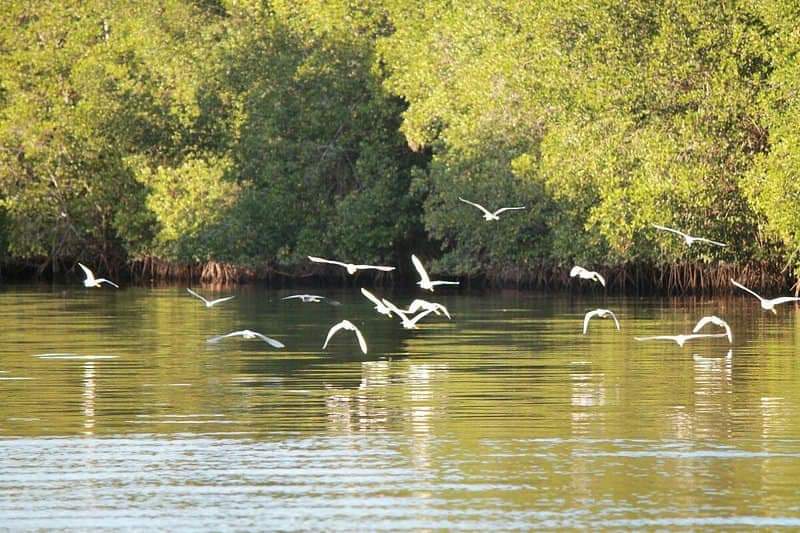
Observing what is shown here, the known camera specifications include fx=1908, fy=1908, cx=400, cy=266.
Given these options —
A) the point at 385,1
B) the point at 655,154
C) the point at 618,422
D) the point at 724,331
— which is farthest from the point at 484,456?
the point at 385,1

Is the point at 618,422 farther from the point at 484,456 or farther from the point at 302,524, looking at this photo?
the point at 302,524

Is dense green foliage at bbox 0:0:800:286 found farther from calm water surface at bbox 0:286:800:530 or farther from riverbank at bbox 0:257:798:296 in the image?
calm water surface at bbox 0:286:800:530

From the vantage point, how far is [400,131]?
5322 centimetres

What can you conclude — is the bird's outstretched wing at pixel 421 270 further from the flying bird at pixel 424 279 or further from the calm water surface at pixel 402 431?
the calm water surface at pixel 402 431

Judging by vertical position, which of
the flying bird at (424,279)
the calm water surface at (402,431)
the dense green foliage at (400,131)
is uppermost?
the dense green foliage at (400,131)

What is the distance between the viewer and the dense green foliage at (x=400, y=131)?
3812 centimetres

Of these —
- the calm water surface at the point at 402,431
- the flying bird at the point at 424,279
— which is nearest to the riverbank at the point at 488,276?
the calm water surface at the point at 402,431

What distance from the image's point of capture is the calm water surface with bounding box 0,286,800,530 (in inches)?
506

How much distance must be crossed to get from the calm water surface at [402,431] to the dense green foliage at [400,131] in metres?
9.07

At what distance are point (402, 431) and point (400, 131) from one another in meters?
36.8

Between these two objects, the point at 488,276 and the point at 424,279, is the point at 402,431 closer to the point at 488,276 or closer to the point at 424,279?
the point at 424,279

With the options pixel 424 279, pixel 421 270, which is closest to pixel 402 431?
pixel 421 270

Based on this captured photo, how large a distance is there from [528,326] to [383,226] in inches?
925

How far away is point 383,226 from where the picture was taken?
54875 mm
